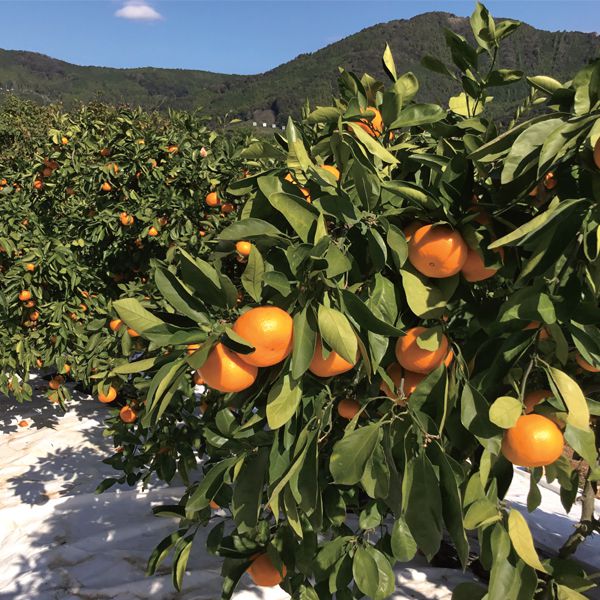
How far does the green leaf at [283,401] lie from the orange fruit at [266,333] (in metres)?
0.05

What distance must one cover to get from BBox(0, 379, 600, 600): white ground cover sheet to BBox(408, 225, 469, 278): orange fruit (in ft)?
5.71

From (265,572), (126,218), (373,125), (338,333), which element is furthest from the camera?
(126,218)

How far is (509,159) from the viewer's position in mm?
696

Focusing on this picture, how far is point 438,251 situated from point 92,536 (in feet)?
7.98

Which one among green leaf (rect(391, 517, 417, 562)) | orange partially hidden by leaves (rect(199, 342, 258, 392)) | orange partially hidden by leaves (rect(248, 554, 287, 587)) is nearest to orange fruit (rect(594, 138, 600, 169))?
orange partially hidden by leaves (rect(199, 342, 258, 392))

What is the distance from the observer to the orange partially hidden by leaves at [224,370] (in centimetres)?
72

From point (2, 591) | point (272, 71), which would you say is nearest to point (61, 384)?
point (2, 591)

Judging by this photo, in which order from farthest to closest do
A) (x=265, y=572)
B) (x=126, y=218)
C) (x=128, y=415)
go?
(x=126, y=218) < (x=128, y=415) < (x=265, y=572)

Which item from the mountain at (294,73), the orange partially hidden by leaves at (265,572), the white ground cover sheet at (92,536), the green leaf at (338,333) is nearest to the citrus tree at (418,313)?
the green leaf at (338,333)

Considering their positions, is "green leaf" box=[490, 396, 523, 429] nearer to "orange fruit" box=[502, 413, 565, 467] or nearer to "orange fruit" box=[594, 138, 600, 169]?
"orange fruit" box=[502, 413, 565, 467]

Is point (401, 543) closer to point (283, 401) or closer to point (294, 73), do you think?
point (283, 401)

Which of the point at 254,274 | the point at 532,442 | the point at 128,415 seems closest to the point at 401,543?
the point at 532,442

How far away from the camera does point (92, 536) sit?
98.7 inches

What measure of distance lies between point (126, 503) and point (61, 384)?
1.32 m
